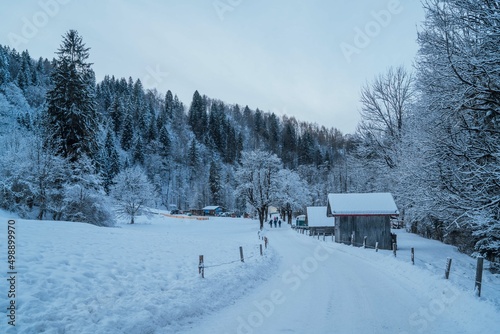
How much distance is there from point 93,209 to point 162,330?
82.1 ft

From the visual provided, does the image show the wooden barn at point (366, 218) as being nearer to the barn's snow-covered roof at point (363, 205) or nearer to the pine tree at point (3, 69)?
the barn's snow-covered roof at point (363, 205)

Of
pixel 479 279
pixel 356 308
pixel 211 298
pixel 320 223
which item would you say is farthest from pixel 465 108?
pixel 320 223

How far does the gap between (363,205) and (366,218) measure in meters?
1.24

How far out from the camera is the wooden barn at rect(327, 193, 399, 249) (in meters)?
25.7

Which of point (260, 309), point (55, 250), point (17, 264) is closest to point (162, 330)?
point (260, 309)

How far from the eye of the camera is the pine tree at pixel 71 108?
24984mm


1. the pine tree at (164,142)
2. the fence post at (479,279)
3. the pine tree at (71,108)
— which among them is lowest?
the fence post at (479,279)

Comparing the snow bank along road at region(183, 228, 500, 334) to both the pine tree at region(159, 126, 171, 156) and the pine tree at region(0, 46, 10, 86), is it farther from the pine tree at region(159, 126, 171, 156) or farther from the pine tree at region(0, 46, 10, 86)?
the pine tree at region(0, 46, 10, 86)

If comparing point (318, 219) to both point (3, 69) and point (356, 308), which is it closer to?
point (356, 308)

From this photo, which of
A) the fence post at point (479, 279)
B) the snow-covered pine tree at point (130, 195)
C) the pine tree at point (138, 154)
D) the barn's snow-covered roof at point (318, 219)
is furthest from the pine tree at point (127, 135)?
the fence post at point (479, 279)

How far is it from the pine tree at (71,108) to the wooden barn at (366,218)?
2402 centimetres

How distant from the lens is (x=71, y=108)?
81.5 feet

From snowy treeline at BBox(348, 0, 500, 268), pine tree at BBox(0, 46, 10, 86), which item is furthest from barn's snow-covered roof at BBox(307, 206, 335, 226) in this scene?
pine tree at BBox(0, 46, 10, 86)

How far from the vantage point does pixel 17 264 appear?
24.7ft
